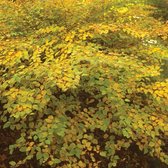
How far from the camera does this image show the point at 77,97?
3.63 m

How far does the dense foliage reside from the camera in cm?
310

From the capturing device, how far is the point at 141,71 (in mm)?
3301

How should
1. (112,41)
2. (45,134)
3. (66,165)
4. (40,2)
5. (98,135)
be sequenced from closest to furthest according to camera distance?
(45,134)
(66,165)
(98,135)
(112,41)
(40,2)

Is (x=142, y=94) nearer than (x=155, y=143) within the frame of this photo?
No

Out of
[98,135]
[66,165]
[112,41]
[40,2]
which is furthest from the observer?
[40,2]

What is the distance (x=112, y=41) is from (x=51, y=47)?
0.81 m

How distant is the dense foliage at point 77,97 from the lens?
3102 mm

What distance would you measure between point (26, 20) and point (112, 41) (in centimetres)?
111

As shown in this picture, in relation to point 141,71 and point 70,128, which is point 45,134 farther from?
point 141,71

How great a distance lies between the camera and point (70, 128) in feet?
10.8

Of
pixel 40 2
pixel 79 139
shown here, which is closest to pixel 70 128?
pixel 79 139

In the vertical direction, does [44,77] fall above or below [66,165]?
above

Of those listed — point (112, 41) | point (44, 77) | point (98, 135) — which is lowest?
point (98, 135)

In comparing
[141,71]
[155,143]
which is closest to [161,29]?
[141,71]
